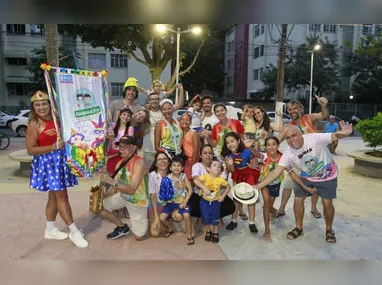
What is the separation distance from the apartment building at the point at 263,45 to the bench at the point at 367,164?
77.8 feet

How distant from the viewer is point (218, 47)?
1617 inches

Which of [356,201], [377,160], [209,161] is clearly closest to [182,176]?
[209,161]

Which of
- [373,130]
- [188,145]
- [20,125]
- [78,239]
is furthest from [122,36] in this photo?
[20,125]

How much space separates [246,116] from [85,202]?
8.84 ft

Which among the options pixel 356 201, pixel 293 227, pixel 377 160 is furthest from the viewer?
pixel 377 160

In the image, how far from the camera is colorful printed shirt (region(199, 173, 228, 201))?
3.69m

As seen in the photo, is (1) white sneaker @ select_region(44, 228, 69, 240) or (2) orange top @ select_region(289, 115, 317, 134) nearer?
(1) white sneaker @ select_region(44, 228, 69, 240)

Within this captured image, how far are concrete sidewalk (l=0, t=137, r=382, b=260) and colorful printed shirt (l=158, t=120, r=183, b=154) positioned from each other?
103cm

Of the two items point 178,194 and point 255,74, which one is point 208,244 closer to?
point 178,194

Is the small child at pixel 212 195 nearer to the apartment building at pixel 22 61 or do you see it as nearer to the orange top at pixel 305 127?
the orange top at pixel 305 127

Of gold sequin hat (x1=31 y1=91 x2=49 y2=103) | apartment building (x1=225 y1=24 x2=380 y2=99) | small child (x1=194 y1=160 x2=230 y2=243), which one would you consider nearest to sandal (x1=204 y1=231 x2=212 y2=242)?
small child (x1=194 y1=160 x2=230 y2=243)

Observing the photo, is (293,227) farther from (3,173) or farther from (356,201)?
Answer: (3,173)

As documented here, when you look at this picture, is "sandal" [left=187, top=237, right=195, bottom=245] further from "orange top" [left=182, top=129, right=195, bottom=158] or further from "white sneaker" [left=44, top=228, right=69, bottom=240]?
"white sneaker" [left=44, top=228, right=69, bottom=240]

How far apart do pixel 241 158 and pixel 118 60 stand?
28.7 m
